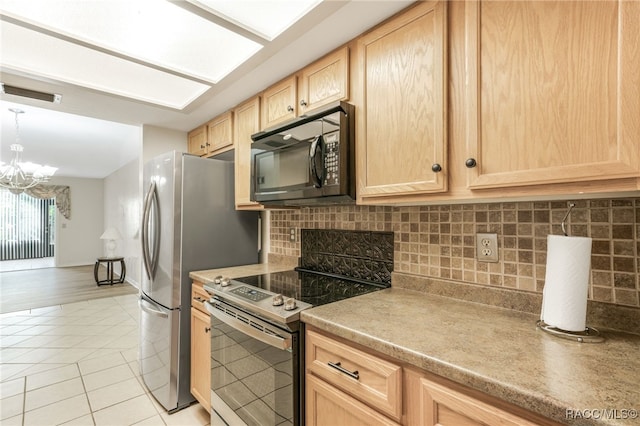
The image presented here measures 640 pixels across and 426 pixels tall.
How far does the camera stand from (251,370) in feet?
4.80

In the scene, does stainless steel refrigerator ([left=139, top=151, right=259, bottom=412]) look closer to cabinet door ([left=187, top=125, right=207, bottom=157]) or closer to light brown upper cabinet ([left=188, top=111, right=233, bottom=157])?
light brown upper cabinet ([left=188, top=111, right=233, bottom=157])

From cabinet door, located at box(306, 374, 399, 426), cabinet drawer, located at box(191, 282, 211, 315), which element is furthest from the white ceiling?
cabinet door, located at box(306, 374, 399, 426)

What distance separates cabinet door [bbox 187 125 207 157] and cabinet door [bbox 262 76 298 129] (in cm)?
100

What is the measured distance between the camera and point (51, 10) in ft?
4.47

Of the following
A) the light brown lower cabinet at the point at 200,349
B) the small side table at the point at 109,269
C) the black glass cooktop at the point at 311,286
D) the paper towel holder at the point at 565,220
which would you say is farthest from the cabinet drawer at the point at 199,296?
the small side table at the point at 109,269

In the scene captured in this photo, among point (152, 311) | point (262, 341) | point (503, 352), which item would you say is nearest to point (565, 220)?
point (503, 352)

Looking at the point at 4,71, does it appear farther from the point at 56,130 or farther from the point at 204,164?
the point at 56,130

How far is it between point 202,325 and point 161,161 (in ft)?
3.93

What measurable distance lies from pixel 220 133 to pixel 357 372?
85.6 inches

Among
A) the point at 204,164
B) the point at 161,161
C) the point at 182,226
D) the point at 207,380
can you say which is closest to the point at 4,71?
the point at 161,161

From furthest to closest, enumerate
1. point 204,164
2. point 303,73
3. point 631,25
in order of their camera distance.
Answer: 1. point 204,164
2. point 303,73
3. point 631,25

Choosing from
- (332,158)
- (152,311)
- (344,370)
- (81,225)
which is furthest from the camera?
(81,225)

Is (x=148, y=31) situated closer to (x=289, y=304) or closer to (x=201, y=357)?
(x=289, y=304)

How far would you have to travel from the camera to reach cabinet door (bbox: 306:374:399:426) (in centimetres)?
96
